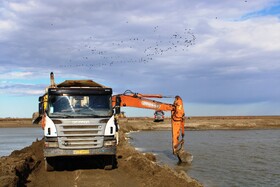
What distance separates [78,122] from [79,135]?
1.59 feet

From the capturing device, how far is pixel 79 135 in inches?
539

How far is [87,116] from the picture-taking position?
45.1 feet

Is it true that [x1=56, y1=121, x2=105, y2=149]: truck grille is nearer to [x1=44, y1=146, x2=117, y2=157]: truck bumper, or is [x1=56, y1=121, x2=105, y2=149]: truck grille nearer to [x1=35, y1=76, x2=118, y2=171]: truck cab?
[x1=35, y1=76, x2=118, y2=171]: truck cab

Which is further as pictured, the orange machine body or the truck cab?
the orange machine body

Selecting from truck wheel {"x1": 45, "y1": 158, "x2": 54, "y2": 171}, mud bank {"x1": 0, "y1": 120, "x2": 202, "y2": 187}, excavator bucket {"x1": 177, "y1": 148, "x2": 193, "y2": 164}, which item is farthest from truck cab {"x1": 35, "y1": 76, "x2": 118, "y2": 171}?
excavator bucket {"x1": 177, "y1": 148, "x2": 193, "y2": 164}

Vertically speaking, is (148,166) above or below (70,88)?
below

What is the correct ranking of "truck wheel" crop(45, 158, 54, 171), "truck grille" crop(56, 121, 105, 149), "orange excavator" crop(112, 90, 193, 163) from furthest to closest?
"orange excavator" crop(112, 90, 193, 163) < "truck wheel" crop(45, 158, 54, 171) < "truck grille" crop(56, 121, 105, 149)

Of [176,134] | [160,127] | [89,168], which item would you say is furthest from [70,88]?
[160,127]

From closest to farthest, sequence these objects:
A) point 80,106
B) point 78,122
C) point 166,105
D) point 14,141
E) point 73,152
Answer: point 78,122 → point 73,152 → point 80,106 → point 166,105 → point 14,141

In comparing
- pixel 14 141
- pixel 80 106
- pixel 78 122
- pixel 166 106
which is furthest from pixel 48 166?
pixel 14 141

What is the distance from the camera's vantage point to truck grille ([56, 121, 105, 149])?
1362cm

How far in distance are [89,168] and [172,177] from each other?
3952 mm

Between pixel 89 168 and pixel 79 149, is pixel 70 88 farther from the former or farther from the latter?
pixel 89 168

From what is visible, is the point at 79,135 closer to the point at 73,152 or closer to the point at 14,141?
the point at 73,152
